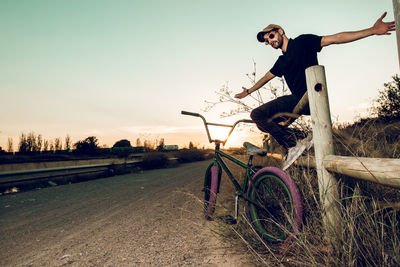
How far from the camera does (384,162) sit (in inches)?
45.5

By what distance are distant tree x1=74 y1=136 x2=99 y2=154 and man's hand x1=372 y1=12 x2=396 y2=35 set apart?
18828mm

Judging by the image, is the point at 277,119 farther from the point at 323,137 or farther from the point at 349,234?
the point at 349,234

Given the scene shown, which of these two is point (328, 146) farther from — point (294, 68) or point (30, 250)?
point (30, 250)

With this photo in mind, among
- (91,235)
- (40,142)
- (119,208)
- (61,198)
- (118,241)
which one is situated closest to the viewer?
(118,241)

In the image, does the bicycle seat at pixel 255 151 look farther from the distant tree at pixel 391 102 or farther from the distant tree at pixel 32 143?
the distant tree at pixel 32 143

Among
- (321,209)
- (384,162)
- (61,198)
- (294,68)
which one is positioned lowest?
(61,198)

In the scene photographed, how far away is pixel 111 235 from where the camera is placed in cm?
280

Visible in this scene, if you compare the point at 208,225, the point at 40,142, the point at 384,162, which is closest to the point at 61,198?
the point at 208,225

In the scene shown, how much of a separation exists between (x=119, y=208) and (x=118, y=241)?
156 centimetres

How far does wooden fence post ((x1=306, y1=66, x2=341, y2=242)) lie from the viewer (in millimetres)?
1698

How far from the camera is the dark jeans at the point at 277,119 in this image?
2.52 metres

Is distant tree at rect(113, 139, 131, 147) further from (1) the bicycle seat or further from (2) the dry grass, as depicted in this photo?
(1) the bicycle seat

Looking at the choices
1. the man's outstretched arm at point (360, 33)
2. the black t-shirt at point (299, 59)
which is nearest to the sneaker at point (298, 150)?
the black t-shirt at point (299, 59)

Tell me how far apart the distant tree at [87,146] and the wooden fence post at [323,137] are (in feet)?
60.3
